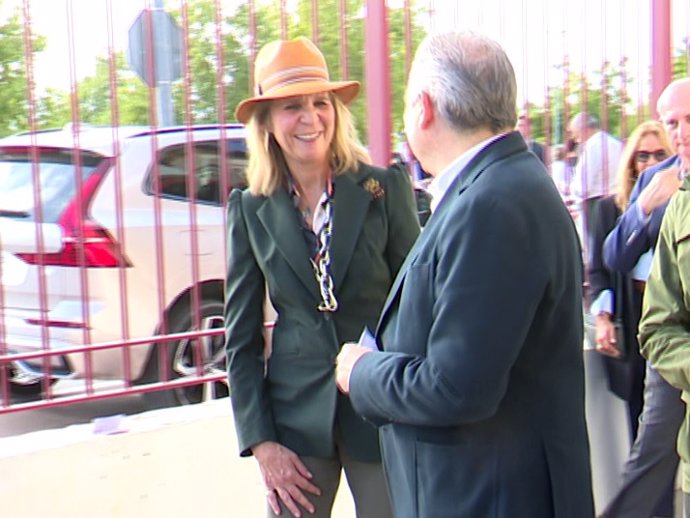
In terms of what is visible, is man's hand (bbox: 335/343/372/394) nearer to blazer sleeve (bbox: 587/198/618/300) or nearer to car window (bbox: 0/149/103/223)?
car window (bbox: 0/149/103/223)

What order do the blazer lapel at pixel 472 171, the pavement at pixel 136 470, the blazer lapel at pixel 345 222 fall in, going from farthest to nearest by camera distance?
the pavement at pixel 136 470 → the blazer lapel at pixel 345 222 → the blazer lapel at pixel 472 171

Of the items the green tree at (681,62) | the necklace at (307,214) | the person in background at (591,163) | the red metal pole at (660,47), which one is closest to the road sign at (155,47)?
the necklace at (307,214)

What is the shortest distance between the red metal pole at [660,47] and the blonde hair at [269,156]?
244cm

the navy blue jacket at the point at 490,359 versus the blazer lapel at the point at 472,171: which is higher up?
the blazer lapel at the point at 472,171

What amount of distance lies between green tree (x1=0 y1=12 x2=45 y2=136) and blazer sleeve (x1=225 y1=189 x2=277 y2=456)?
1.04 m

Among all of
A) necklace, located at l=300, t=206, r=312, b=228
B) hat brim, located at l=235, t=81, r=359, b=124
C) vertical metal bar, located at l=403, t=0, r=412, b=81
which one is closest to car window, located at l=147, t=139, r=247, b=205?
vertical metal bar, located at l=403, t=0, r=412, b=81

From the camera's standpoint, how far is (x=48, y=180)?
3.37 meters

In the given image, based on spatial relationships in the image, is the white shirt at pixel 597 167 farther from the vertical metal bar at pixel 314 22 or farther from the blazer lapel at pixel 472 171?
the blazer lapel at pixel 472 171

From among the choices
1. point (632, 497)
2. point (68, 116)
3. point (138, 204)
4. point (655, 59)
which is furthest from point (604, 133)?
point (68, 116)

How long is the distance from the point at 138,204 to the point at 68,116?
18.8 inches

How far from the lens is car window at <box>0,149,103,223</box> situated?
3208 millimetres

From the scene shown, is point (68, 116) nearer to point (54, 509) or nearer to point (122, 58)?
point (122, 58)

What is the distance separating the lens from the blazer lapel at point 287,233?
232cm

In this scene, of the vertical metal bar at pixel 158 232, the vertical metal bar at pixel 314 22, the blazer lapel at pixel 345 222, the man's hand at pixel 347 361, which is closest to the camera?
the man's hand at pixel 347 361
